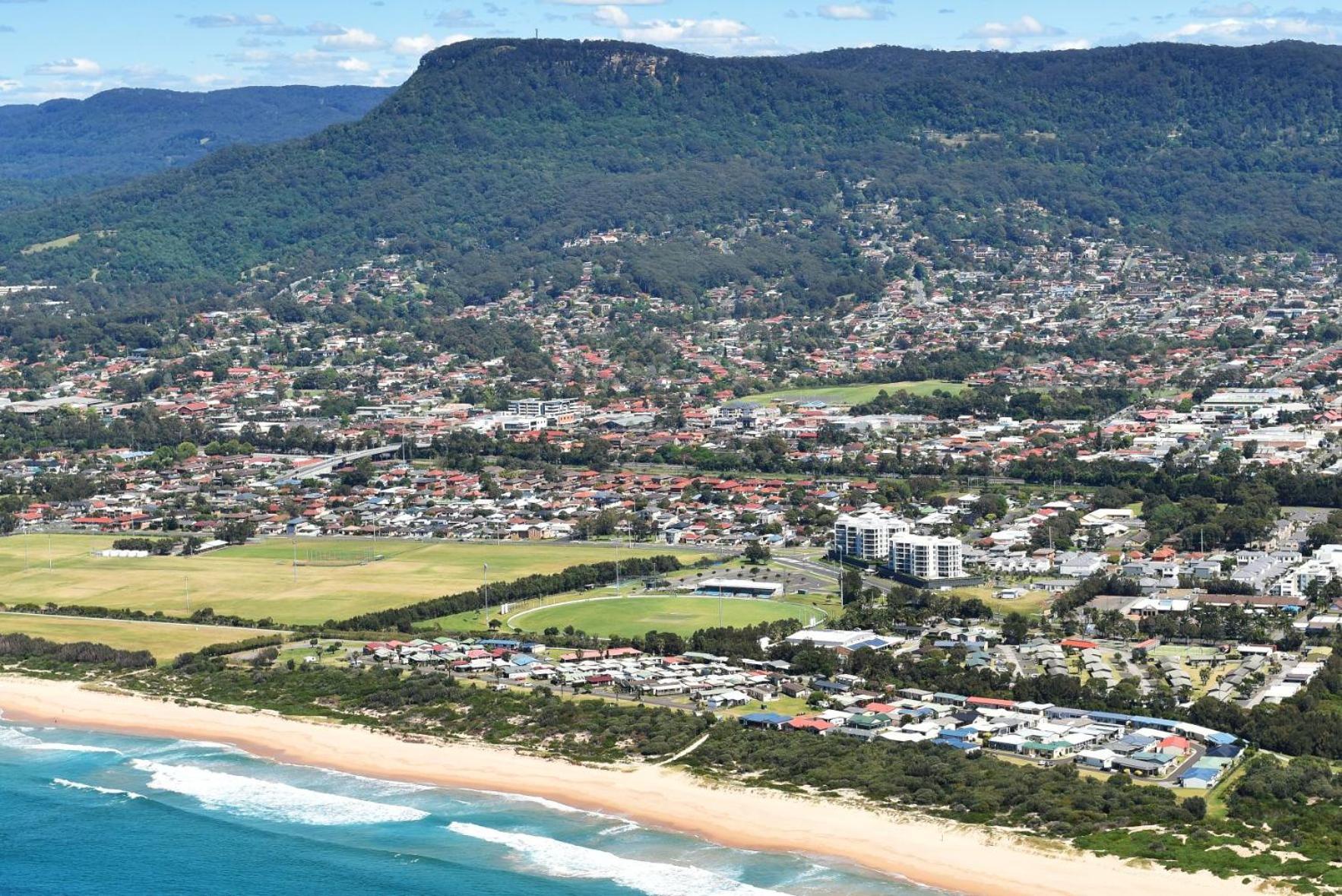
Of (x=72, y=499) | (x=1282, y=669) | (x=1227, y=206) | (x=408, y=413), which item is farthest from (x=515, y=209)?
(x=1282, y=669)

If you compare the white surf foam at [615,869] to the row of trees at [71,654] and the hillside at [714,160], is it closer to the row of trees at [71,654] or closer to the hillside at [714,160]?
the row of trees at [71,654]

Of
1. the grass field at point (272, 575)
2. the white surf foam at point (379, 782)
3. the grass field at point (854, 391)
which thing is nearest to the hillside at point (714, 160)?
the grass field at point (854, 391)

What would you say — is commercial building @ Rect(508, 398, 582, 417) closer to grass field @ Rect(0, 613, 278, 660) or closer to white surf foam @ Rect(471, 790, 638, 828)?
grass field @ Rect(0, 613, 278, 660)

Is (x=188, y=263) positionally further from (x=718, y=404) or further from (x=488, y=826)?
(x=488, y=826)

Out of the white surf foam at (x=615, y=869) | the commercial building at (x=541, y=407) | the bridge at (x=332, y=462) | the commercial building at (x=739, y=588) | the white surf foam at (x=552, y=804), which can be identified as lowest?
the bridge at (x=332, y=462)

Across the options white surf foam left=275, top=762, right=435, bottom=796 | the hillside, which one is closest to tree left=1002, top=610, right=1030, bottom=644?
white surf foam left=275, top=762, right=435, bottom=796

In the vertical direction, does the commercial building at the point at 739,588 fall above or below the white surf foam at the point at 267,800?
above
